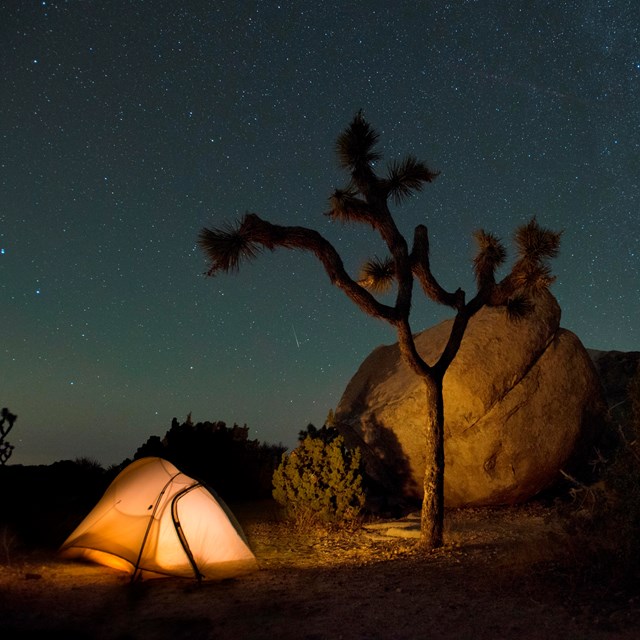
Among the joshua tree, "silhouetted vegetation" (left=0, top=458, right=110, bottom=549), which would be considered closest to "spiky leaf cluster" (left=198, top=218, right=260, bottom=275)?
the joshua tree

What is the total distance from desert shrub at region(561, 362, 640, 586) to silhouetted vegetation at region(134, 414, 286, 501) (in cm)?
1001

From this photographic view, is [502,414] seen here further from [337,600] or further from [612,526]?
[337,600]

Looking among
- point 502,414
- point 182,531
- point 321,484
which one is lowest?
point 182,531

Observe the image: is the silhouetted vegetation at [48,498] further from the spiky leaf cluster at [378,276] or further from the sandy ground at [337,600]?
the spiky leaf cluster at [378,276]

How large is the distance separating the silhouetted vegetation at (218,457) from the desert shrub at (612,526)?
10013mm

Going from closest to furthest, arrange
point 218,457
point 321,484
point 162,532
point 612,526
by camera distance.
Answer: point 612,526 → point 162,532 → point 321,484 → point 218,457

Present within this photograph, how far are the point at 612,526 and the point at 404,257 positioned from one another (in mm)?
4823

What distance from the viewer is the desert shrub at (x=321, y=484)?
1158 centimetres

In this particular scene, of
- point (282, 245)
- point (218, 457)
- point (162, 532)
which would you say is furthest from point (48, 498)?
point (282, 245)

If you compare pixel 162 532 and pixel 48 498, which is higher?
pixel 48 498

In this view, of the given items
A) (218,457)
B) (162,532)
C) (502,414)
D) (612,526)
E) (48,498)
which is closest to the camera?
(612,526)

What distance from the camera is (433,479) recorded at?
9672 millimetres

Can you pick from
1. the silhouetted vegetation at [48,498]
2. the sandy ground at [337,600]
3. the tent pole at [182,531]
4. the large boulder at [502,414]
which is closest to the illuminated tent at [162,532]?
the tent pole at [182,531]

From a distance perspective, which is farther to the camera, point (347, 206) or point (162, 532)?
point (347, 206)
